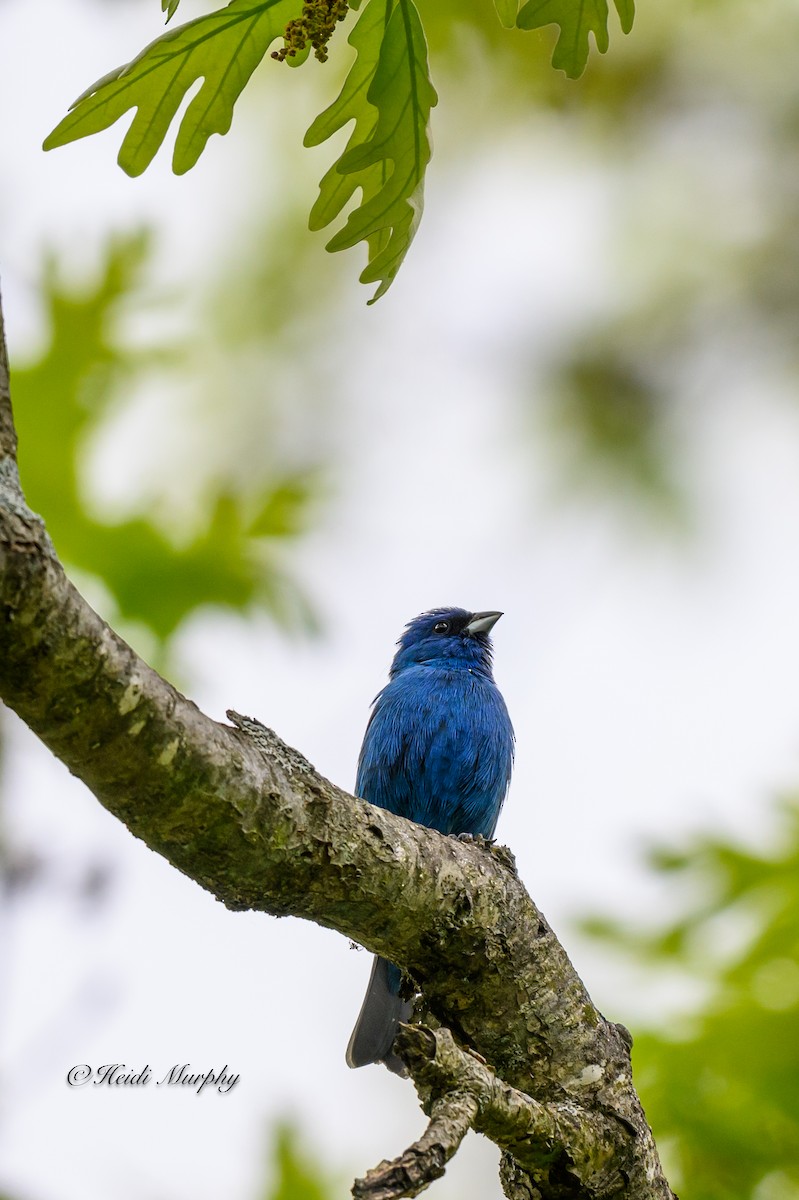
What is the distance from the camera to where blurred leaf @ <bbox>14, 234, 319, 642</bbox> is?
6484 millimetres

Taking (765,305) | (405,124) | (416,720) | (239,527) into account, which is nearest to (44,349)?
(239,527)

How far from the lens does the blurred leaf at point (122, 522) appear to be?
6.48 metres

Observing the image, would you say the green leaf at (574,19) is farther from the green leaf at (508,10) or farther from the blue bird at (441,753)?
the blue bird at (441,753)

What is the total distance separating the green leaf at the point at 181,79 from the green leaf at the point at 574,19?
1.88 ft

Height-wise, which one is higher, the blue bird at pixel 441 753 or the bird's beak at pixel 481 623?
the bird's beak at pixel 481 623

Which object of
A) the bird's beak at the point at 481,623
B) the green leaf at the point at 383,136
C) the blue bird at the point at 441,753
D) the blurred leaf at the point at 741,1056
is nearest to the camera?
the green leaf at the point at 383,136

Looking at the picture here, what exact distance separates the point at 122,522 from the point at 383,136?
384 centimetres

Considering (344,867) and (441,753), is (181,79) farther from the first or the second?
(441,753)

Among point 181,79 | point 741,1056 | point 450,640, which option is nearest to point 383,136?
point 181,79

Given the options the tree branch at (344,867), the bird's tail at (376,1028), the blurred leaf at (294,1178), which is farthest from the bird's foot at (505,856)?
the bird's tail at (376,1028)

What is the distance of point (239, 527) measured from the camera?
7.16 m

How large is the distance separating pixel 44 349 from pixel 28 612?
5067 mm

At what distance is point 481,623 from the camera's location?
8.55m

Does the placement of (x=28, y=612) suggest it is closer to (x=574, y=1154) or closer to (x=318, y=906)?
(x=318, y=906)
